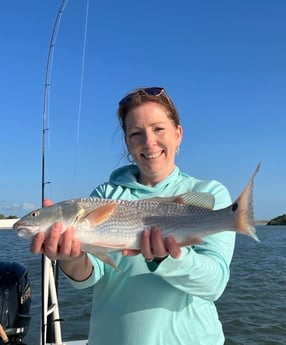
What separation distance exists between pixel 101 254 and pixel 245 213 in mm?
980

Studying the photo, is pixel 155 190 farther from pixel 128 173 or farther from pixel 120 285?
pixel 120 285

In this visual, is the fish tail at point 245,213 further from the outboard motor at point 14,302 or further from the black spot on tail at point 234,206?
the outboard motor at point 14,302

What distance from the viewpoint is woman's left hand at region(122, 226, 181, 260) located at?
2568mm

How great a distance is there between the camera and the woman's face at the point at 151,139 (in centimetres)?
307

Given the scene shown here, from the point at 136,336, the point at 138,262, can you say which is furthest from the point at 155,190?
the point at 136,336

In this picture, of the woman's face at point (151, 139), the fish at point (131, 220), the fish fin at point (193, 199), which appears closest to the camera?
the fish at point (131, 220)

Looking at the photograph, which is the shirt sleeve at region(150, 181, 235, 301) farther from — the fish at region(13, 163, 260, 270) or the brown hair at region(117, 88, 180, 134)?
the brown hair at region(117, 88, 180, 134)

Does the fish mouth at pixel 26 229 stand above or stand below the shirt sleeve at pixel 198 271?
above

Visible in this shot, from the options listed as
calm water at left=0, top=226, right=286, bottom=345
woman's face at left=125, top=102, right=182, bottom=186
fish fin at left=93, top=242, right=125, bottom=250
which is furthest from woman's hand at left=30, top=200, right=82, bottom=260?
calm water at left=0, top=226, right=286, bottom=345

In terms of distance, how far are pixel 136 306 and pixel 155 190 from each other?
858mm

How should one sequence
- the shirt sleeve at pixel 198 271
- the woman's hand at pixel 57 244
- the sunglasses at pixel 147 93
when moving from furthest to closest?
the sunglasses at pixel 147 93, the woman's hand at pixel 57 244, the shirt sleeve at pixel 198 271

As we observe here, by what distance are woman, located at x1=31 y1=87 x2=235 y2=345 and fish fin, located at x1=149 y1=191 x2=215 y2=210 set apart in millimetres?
151

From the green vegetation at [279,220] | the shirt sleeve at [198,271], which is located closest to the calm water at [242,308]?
the shirt sleeve at [198,271]

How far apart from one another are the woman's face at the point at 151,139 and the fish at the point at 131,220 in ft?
1.02
